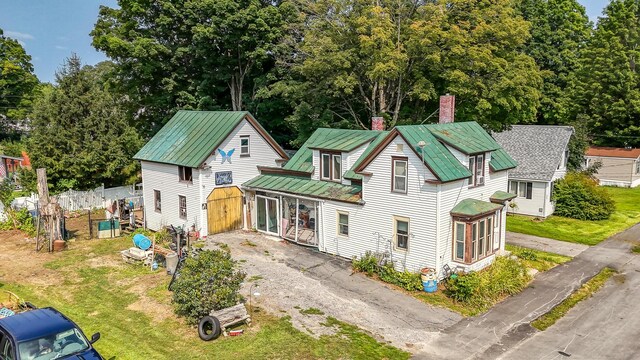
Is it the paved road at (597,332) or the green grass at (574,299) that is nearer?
the paved road at (597,332)

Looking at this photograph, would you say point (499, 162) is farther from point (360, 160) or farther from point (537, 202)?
Result: point (537, 202)

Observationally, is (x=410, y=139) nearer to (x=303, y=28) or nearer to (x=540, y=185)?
(x=540, y=185)

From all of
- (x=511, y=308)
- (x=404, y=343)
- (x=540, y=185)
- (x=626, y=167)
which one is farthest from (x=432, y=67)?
(x=626, y=167)

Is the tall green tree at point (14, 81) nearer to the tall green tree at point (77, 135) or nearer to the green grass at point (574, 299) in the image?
the tall green tree at point (77, 135)

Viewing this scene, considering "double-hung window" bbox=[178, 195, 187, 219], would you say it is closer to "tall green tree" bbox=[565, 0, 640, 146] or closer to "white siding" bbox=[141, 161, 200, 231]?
"white siding" bbox=[141, 161, 200, 231]

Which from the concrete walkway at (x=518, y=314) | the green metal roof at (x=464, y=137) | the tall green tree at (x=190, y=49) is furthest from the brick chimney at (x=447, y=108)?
the tall green tree at (x=190, y=49)

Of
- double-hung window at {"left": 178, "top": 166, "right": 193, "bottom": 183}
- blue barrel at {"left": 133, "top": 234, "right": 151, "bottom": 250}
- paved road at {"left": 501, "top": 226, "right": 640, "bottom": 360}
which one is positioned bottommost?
paved road at {"left": 501, "top": 226, "right": 640, "bottom": 360}

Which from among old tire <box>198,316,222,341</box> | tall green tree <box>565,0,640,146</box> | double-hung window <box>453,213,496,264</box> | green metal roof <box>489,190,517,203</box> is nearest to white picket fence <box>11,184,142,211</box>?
old tire <box>198,316,222,341</box>
